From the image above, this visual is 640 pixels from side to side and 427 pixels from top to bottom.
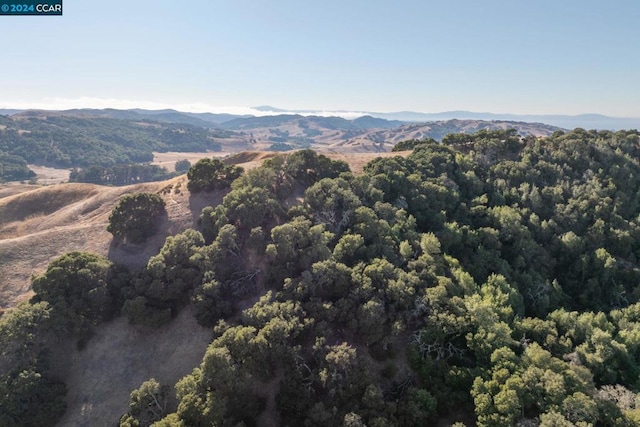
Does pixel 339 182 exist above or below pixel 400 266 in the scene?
above

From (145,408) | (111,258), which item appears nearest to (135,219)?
(111,258)

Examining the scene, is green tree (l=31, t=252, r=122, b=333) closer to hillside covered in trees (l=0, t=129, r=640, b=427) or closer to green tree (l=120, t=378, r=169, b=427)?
hillside covered in trees (l=0, t=129, r=640, b=427)

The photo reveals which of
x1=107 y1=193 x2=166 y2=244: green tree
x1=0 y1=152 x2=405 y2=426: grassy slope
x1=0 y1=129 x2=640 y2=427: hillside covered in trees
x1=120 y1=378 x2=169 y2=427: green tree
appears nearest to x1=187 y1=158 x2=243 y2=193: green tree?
x1=0 y1=129 x2=640 y2=427: hillside covered in trees

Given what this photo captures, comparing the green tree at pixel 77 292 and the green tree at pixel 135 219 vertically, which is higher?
the green tree at pixel 135 219

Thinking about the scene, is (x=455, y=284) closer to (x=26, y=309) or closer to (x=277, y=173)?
(x=277, y=173)

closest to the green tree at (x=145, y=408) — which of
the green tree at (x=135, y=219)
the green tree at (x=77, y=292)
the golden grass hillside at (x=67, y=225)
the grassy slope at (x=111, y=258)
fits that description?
the grassy slope at (x=111, y=258)

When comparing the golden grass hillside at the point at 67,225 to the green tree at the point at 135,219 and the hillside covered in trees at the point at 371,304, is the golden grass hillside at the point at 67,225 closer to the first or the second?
the green tree at the point at 135,219

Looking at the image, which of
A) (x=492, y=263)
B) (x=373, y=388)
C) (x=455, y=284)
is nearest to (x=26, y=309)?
(x=373, y=388)

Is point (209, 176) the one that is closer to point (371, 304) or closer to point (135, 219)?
point (135, 219)
